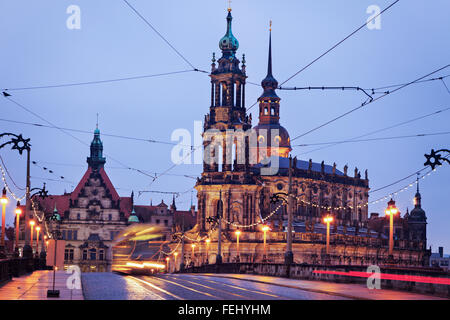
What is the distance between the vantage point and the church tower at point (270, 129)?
140 m

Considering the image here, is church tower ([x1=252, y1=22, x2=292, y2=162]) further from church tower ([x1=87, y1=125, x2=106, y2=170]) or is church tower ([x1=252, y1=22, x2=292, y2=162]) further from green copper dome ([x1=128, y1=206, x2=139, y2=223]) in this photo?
church tower ([x1=87, y1=125, x2=106, y2=170])

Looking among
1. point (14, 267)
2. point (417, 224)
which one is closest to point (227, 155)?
point (417, 224)

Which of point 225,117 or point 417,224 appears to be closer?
point 225,117

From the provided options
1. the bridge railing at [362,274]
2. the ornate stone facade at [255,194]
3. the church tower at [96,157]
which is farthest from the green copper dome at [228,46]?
the bridge railing at [362,274]

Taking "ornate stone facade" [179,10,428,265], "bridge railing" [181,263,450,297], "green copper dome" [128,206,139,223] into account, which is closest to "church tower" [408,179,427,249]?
"ornate stone facade" [179,10,428,265]

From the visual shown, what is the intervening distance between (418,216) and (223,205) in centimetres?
6734

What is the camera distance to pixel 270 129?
140m

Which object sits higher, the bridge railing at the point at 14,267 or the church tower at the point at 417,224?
the church tower at the point at 417,224

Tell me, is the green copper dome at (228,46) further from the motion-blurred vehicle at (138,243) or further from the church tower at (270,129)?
the motion-blurred vehicle at (138,243)

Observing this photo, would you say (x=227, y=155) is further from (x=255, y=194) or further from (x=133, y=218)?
(x=133, y=218)

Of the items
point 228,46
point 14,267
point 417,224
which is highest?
point 228,46

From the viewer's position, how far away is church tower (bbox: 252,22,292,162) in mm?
140375
